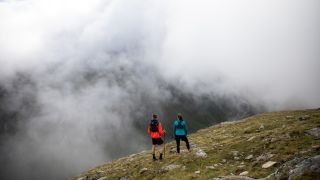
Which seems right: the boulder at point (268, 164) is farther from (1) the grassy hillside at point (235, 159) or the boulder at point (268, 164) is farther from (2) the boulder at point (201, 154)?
(2) the boulder at point (201, 154)

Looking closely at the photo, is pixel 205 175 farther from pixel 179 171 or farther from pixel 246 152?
pixel 246 152

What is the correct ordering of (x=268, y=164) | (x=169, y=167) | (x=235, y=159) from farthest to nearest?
(x=169, y=167) → (x=235, y=159) → (x=268, y=164)

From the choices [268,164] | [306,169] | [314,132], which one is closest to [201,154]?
[268,164]

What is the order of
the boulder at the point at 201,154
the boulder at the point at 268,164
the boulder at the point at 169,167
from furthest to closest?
1. the boulder at the point at 201,154
2. the boulder at the point at 169,167
3. the boulder at the point at 268,164

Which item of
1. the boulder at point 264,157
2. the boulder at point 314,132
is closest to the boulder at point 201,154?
the boulder at point 264,157

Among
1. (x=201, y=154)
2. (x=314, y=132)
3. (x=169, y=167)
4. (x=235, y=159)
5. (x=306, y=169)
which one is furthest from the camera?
(x=201, y=154)

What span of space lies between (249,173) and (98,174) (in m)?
19.1

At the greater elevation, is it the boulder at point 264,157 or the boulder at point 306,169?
the boulder at point 306,169

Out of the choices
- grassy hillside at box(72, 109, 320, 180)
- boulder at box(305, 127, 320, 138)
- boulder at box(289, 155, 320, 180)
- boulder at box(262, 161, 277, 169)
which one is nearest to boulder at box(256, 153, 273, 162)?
grassy hillside at box(72, 109, 320, 180)

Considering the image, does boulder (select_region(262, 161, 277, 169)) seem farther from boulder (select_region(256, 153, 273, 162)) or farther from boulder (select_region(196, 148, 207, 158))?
boulder (select_region(196, 148, 207, 158))

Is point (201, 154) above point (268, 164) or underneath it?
above

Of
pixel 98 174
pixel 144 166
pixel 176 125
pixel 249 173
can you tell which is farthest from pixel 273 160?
→ pixel 98 174

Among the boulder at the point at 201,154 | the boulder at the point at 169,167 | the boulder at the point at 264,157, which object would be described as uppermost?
the boulder at the point at 201,154

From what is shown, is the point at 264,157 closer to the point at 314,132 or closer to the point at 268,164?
the point at 268,164
